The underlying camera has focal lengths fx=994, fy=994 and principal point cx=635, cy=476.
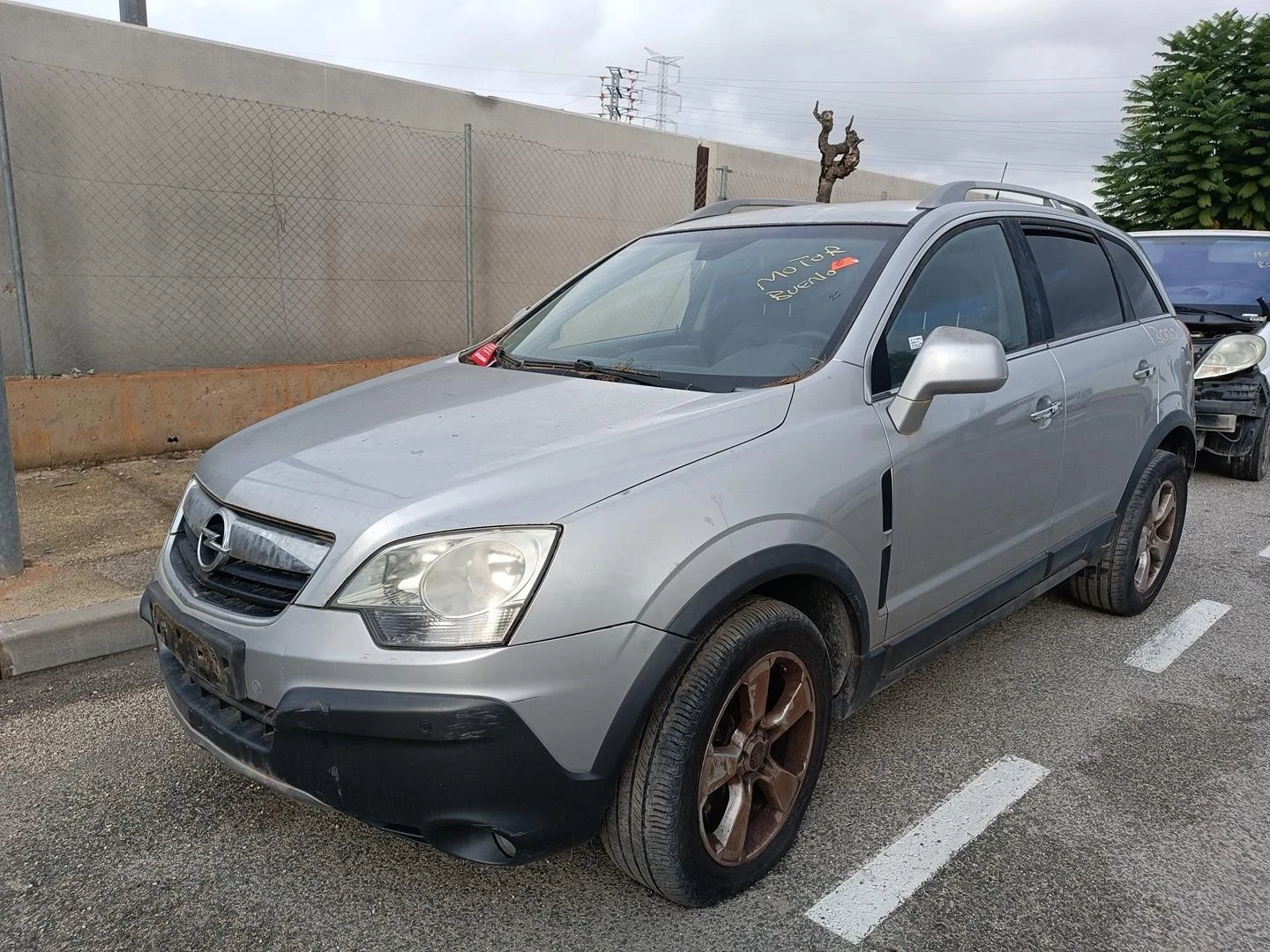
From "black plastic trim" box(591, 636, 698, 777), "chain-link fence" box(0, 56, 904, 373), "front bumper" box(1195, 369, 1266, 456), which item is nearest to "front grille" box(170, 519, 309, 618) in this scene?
"black plastic trim" box(591, 636, 698, 777)

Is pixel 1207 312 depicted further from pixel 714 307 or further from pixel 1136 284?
pixel 714 307

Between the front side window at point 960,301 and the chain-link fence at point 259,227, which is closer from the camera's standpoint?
the front side window at point 960,301

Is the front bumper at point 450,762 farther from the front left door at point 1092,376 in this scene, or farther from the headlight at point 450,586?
the front left door at point 1092,376

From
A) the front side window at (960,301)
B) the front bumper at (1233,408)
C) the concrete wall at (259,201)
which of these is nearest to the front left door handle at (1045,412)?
the front side window at (960,301)

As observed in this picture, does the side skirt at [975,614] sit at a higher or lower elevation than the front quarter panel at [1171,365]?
lower

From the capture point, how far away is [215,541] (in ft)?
7.90

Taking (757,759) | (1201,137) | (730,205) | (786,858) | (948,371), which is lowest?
(786,858)

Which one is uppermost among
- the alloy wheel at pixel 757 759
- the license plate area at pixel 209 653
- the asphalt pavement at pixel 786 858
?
the license plate area at pixel 209 653

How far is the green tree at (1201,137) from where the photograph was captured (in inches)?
678

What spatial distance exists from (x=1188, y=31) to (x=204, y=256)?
733 inches

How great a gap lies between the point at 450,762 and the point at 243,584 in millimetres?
695

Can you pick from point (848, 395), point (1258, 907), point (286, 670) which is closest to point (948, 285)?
point (848, 395)

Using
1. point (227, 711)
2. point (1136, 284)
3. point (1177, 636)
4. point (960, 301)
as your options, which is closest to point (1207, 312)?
point (1136, 284)

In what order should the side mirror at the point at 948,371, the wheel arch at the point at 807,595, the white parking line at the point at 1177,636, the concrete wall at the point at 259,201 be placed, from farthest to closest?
A: the concrete wall at the point at 259,201 → the white parking line at the point at 1177,636 → the side mirror at the point at 948,371 → the wheel arch at the point at 807,595
